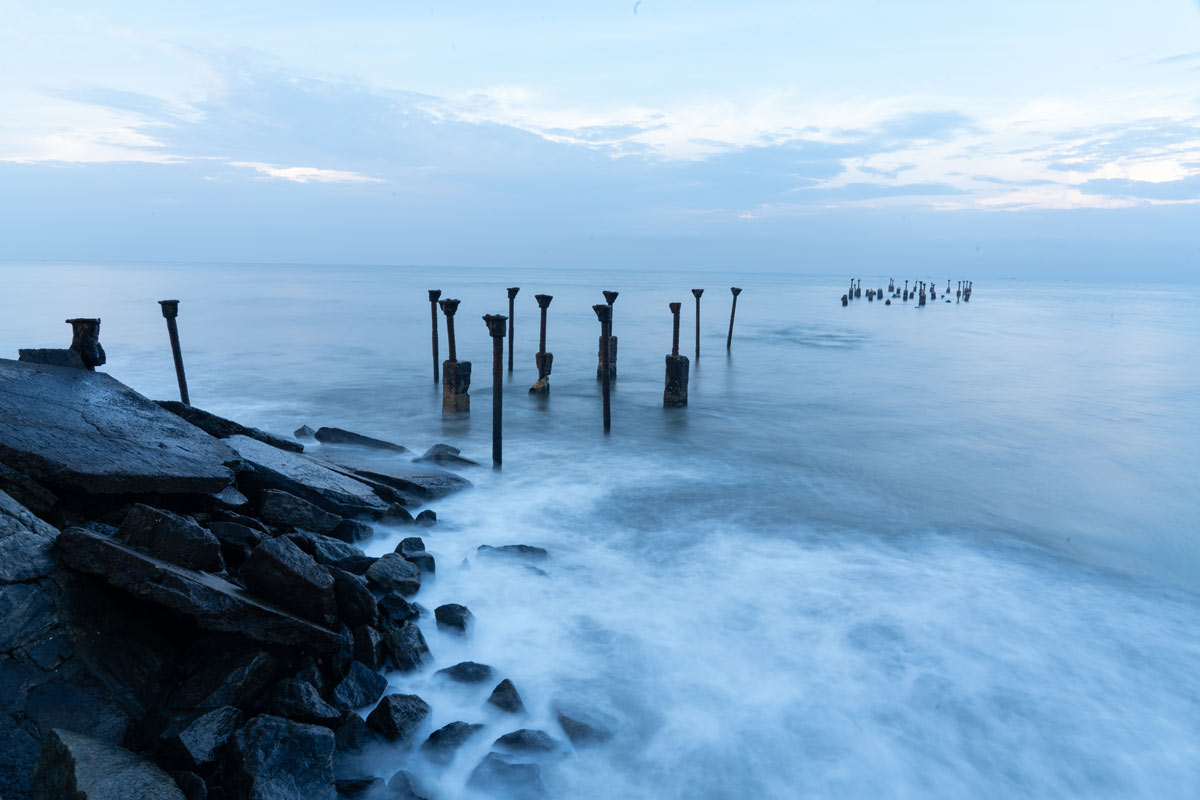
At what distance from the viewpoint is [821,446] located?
45.0 ft

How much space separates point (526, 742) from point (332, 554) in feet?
7.89

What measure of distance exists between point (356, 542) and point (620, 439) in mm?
7015

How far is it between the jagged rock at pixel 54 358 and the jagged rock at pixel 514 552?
15.9 feet

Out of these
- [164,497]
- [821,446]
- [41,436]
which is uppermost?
[41,436]

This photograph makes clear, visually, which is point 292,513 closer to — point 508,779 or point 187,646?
point 187,646

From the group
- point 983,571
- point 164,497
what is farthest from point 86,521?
point 983,571

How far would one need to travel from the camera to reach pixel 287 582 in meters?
4.57

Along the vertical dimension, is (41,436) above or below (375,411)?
above

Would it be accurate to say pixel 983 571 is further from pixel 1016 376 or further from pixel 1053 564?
pixel 1016 376

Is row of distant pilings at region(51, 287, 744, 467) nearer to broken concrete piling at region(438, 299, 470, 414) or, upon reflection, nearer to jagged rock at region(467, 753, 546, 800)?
broken concrete piling at region(438, 299, 470, 414)

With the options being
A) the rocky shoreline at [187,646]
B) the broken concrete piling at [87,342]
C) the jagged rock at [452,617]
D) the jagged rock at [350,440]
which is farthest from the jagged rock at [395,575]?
the jagged rock at [350,440]

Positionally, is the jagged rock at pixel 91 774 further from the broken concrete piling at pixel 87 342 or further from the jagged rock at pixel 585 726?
the broken concrete piling at pixel 87 342

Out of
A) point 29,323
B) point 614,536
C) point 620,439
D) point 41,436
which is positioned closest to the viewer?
point 41,436

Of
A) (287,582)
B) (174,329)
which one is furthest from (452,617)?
(174,329)
